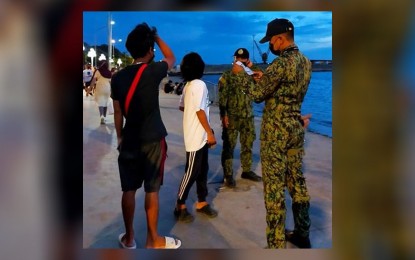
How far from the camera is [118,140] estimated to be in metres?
2.21

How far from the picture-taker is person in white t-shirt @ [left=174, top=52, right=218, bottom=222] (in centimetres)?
222

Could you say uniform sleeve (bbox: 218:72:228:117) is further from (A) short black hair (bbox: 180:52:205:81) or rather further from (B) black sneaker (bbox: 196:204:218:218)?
(B) black sneaker (bbox: 196:204:218:218)

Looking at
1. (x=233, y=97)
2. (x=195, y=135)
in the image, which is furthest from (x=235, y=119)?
(x=195, y=135)

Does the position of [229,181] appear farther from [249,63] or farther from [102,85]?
[102,85]

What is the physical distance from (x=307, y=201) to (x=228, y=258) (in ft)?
1.65

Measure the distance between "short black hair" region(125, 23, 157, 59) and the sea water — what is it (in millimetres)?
644

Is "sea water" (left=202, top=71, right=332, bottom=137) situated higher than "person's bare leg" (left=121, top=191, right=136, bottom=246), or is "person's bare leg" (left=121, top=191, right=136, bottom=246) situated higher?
"sea water" (left=202, top=71, right=332, bottom=137)

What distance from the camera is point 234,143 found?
2.37m

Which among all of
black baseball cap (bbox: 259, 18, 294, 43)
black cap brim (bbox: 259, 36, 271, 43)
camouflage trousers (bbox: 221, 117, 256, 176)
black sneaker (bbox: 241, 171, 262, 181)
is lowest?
black sneaker (bbox: 241, 171, 262, 181)

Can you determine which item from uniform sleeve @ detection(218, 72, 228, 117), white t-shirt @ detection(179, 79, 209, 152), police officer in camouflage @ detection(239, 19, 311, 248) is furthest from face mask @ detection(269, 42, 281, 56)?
white t-shirt @ detection(179, 79, 209, 152)

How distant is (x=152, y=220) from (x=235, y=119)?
0.68 m

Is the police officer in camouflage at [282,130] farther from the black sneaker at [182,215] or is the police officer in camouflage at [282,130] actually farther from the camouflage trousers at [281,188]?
the black sneaker at [182,215]
